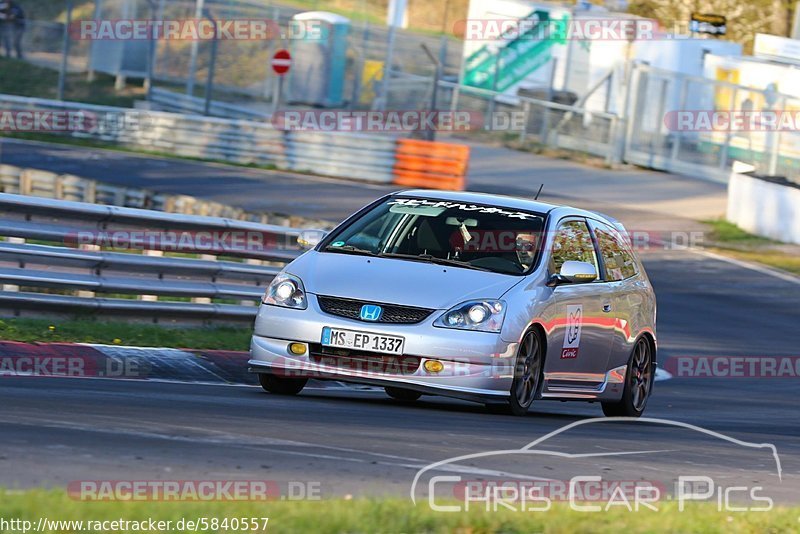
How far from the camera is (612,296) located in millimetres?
11000

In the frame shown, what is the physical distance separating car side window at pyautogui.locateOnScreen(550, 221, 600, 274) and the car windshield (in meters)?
0.17

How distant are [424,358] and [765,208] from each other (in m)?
19.1

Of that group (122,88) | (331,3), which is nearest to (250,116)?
(122,88)

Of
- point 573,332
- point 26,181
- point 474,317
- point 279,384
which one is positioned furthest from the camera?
point 26,181

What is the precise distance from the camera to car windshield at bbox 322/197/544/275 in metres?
10.1

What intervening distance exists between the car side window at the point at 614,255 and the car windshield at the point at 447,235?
89 cm

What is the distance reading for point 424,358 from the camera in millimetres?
9195

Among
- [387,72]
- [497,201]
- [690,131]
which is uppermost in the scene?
[387,72]

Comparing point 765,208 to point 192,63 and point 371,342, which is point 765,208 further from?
point 371,342

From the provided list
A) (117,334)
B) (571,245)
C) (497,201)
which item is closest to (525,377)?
(571,245)

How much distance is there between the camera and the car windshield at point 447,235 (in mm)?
10055

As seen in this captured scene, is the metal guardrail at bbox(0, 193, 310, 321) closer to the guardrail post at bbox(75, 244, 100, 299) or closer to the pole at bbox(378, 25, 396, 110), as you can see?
the guardrail post at bbox(75, 244, 100, 299)

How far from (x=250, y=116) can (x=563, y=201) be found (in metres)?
11.4

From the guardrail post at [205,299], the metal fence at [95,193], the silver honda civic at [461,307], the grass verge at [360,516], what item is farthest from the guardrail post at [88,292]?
the metal fence at [95,193]
